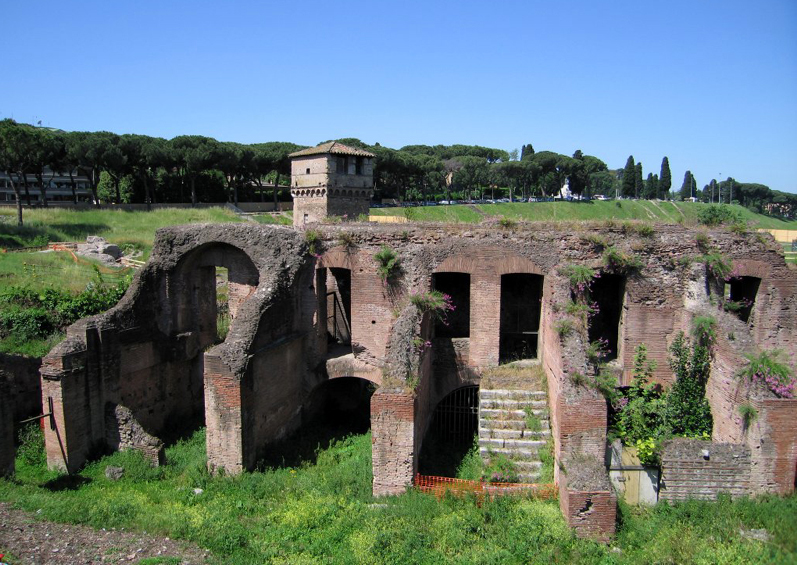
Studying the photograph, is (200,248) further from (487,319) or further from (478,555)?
(478,555)

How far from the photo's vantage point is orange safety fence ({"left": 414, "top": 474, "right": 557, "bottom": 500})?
32.5 feet

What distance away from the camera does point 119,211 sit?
146 ft

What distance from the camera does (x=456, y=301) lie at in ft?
48.4

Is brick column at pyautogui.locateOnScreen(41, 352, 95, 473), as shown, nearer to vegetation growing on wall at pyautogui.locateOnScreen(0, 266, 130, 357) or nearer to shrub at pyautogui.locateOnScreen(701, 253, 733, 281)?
vegetation growing on wall at pyautogui.locateOnScreen(0, 266, 130, 357)

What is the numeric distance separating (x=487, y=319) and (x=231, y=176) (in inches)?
1757

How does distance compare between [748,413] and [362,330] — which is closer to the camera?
[748,413]

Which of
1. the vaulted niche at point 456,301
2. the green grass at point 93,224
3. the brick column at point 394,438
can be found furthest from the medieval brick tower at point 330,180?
the brick column at point 394,438

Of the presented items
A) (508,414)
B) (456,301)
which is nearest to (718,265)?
(508,414)

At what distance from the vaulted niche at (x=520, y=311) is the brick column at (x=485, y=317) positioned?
1.49 metres

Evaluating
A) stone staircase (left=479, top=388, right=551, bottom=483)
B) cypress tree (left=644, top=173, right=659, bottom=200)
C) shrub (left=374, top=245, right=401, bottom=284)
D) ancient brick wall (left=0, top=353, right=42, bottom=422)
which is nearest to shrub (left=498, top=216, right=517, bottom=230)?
shrub (left=374, top=245, right=401, bottom=284)

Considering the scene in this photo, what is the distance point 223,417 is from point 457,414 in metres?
5.41

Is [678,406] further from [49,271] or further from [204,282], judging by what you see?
[49,271]

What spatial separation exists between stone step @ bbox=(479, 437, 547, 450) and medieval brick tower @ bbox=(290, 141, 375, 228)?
28.4m

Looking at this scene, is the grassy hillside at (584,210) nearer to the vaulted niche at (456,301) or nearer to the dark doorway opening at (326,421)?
the vaulted niche at (456,301)
